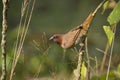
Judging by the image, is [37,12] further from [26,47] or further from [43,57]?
[43,57]

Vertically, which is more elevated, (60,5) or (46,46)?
(46,46)

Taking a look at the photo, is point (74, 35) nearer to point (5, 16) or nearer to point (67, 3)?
point (5, 16)

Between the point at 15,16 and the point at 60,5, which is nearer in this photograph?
the point at 15,16

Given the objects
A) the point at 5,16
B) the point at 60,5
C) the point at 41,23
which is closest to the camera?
the point at 5,16

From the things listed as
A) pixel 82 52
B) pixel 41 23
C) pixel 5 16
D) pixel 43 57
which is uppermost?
pixel 5 16

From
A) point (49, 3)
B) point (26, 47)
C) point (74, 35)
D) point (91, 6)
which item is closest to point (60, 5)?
point (49, 3)

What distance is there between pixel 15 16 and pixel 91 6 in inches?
34.8

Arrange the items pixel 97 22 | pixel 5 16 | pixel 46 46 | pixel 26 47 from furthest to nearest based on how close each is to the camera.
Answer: pixel 97 22, pixel 26 47, pixel 46 46, pixel 5 16

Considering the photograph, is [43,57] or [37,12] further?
[37,12]

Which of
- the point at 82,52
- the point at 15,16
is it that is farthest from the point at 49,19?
the point at 82,52

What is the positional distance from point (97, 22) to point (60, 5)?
3.33 feet

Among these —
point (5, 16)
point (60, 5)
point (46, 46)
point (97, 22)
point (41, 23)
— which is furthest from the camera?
point (60, 5)

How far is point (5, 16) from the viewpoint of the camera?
4.52 feet

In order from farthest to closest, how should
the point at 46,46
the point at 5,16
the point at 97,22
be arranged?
the point at 97,22 → the point at 46,46 → the point at 5,16
